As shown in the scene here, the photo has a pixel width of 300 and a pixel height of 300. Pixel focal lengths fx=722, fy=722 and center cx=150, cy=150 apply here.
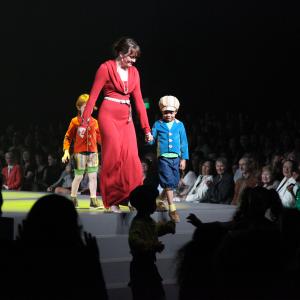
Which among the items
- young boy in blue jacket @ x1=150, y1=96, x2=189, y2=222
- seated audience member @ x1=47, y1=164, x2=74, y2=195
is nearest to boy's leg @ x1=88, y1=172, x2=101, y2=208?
young boy in blue jacket @ x1=150, y1=96, x2=189, y2=222

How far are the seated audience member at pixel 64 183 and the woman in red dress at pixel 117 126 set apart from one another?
3548 mm

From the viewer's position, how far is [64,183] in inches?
360

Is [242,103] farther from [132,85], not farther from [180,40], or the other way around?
[132,85]

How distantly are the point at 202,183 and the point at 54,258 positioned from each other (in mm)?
5780

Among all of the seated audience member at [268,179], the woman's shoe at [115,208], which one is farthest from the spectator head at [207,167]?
the woman's shoe at [115,208]

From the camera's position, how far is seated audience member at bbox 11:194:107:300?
207cm

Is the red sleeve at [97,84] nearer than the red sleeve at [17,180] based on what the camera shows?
Yes

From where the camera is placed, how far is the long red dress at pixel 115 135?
541 cm

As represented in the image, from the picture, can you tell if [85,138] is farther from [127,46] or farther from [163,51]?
[163,51]

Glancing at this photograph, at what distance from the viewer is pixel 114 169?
17.9 feet

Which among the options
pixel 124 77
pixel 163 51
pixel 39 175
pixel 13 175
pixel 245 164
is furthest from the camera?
pixel 163 51

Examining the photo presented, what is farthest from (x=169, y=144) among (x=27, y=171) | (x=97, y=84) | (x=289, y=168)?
(x=27, y=171)

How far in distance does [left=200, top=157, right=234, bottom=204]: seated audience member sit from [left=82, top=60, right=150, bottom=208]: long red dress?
6.63 feet

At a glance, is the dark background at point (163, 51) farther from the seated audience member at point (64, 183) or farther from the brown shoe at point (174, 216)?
the brown shoe at point (174, 216)
